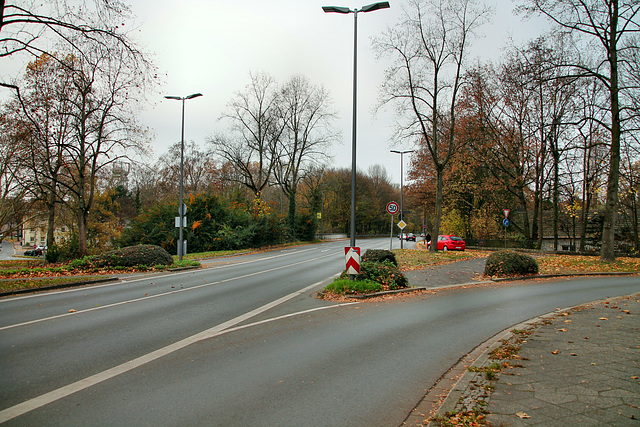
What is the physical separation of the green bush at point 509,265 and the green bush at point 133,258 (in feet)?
47.2

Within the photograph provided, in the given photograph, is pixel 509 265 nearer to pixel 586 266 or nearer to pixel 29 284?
pixel 586 266

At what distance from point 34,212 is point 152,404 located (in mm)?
41535

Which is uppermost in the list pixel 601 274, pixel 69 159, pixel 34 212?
pixel 69 159

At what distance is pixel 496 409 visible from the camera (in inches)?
153

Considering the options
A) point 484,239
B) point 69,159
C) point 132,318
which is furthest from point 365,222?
point 132,318

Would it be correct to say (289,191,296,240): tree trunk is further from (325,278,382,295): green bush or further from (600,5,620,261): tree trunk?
(325,278,382,295): green bush

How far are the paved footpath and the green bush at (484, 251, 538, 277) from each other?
29.3 feet

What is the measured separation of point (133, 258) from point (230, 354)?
46.3 ft

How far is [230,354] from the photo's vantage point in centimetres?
591

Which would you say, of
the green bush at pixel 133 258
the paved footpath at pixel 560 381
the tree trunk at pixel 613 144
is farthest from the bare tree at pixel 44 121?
the tree trunk at pixel 613 144

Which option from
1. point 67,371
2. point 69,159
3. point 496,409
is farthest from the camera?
point 69,159

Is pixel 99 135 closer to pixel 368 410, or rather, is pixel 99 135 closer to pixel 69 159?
pixel 69 159

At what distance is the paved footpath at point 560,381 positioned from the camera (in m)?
3.69

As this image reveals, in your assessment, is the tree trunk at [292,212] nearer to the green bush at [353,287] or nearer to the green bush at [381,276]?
the green bush at [381,276]
